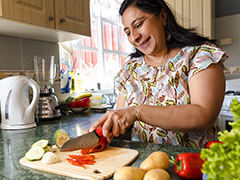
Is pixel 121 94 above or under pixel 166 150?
above

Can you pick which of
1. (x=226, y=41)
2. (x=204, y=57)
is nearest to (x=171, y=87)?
(x=204, y=57)

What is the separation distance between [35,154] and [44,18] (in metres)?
0.97

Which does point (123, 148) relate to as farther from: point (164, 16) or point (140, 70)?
point (164, 16)

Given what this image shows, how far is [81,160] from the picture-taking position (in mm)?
698

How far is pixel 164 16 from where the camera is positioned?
1114mm

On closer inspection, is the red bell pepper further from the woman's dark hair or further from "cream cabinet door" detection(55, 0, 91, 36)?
"cream cabinet door" detection(55, 0, 91, 36)

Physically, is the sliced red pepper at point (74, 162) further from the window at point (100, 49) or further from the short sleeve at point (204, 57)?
the window at point (100, 49)

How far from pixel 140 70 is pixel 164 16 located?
30cm

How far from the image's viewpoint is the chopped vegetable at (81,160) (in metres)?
0.68

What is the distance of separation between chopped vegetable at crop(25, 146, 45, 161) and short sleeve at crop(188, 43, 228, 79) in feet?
2.21

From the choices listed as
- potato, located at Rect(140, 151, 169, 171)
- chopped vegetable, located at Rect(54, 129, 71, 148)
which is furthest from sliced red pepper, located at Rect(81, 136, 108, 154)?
potato, located at Rect(140, 151, 169, 171)

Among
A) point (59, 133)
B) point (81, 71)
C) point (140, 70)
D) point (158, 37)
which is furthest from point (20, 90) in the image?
point (81, 71)

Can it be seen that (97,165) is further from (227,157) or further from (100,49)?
(100,49)

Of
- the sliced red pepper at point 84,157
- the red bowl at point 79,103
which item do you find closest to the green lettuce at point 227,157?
the sliced red pepper at point 84,157
